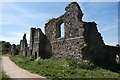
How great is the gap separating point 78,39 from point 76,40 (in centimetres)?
27

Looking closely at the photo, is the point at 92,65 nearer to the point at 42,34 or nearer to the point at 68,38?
the point at 68,38

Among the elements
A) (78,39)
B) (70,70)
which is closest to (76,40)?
(78,39)

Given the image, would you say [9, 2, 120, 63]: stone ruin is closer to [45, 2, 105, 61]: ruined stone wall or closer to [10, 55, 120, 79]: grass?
[45, 2, 105, 61]: ruined stone wall

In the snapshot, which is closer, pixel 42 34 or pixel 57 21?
pixel 57 21

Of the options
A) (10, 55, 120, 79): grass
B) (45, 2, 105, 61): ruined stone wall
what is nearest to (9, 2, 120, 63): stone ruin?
(45, 2, 105, 61): ruined stone wall

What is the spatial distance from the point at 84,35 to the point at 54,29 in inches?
189

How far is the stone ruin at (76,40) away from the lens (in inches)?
624

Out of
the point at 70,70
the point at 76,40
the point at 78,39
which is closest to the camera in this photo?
the point at 70,70

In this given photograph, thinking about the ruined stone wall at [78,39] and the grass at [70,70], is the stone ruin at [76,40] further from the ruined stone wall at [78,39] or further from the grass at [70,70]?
the grass at [70,70]

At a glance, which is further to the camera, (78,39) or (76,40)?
(76,40)

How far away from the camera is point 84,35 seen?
15758 mm

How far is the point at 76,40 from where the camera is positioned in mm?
16312

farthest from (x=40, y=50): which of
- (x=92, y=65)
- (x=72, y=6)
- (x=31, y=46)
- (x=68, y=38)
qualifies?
(x=92, y=65)

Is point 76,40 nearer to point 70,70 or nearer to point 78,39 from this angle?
point 78,39
